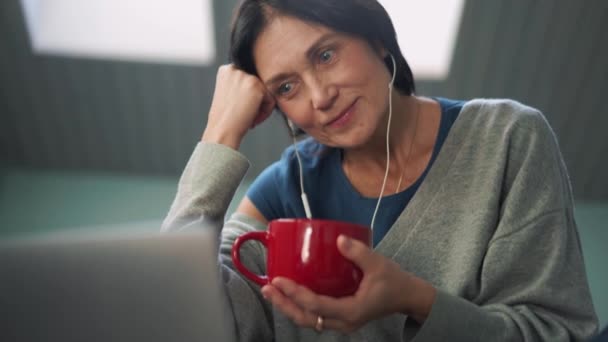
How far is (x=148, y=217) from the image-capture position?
3396 millimetres

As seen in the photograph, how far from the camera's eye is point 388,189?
1.21 m

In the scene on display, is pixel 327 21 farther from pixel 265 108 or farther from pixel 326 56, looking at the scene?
pixel 265 108

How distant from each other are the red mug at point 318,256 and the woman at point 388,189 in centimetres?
3

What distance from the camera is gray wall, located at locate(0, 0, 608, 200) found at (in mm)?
2830

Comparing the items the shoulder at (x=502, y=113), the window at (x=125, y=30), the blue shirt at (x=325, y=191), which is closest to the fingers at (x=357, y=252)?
the blue shirt at (x=325, y=191)

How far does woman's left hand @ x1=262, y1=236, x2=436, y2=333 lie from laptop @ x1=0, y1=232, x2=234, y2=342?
290mm

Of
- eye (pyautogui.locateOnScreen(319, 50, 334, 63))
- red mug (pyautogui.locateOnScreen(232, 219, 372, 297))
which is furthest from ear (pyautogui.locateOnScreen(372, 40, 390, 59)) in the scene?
red mug (pyautogui.locateOnScreen(232, 219, 372, 297))

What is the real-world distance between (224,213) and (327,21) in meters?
0.42

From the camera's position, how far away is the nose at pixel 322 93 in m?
1.11

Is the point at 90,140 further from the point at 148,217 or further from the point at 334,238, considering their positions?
the point at 334,238

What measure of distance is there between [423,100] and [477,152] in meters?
0.23

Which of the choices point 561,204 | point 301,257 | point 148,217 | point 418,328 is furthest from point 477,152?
point 148,217

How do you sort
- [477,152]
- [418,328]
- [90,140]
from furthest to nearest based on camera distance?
[90,140] < [477,152] < [418,328]

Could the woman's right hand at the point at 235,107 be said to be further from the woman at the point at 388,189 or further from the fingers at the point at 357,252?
the fingers at the point at 357,252
